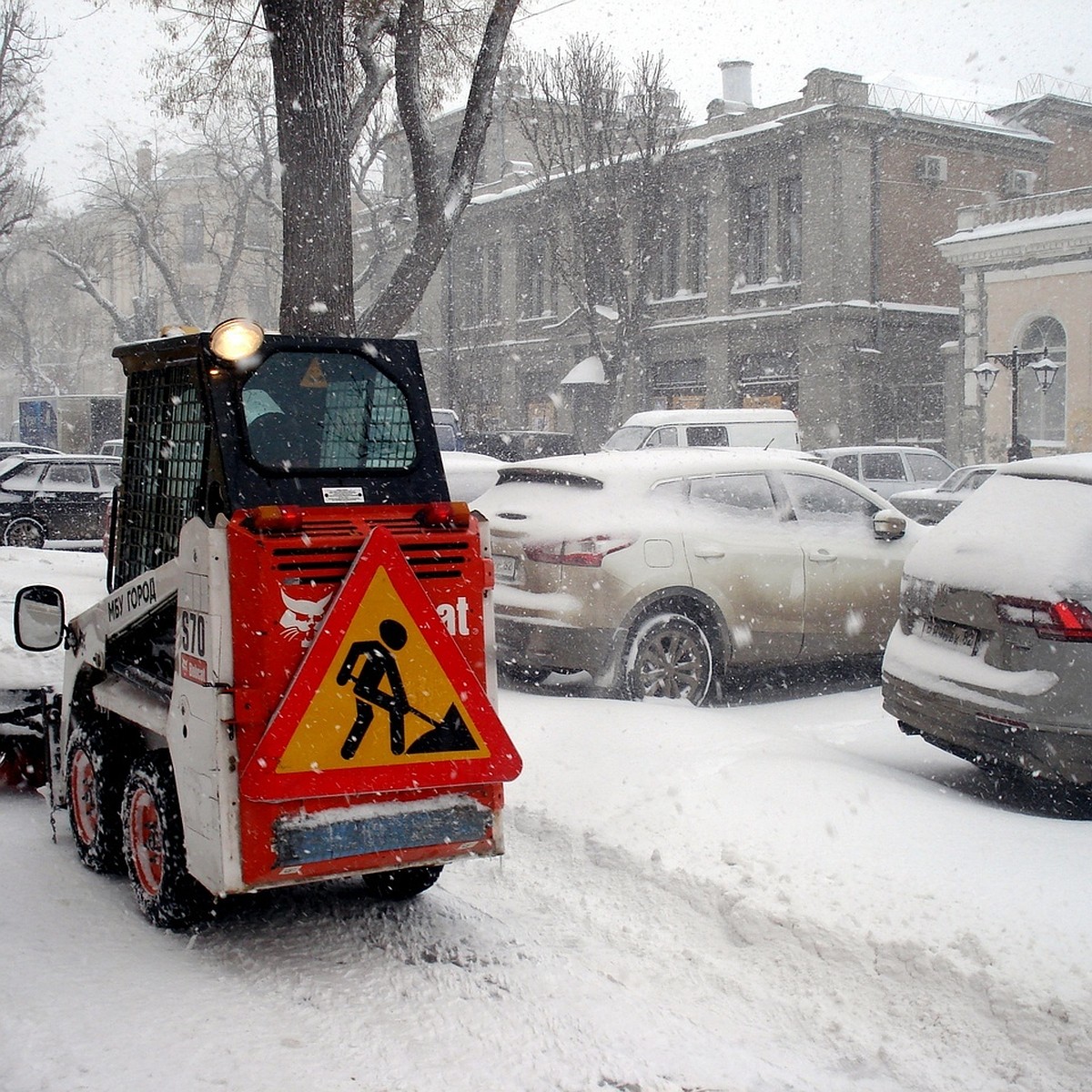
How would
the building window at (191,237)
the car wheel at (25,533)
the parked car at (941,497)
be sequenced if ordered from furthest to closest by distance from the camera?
the building window at (191,237)
the car wheel at (25,533)
the parked car at (941,497)

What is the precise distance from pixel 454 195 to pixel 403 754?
734 centimetres

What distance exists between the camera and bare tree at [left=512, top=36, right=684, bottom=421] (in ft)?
102

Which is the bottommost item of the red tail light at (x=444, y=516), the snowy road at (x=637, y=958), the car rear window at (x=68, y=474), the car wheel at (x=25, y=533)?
the snowy road at (x=637, y=958)

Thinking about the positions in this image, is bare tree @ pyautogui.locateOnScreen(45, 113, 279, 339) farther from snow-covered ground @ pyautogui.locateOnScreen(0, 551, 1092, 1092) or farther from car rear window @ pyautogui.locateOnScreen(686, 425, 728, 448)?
snow-covered ground @ pyautogui.locateOnScreen(0, 551, 1092, 1092)

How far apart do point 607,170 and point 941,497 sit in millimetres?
15994

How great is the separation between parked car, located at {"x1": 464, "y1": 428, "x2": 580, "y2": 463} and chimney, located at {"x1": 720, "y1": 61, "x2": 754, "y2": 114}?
20.8 m

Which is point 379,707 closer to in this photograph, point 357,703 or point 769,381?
point 357,703

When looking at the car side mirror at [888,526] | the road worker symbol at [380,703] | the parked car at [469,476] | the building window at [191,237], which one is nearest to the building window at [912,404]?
the parked car at [469,476]

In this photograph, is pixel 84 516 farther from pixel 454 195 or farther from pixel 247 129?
pixel 247 129

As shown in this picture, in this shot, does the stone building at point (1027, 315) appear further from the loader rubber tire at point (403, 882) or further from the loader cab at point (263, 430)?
the loader rubber tire at point (403, 882)

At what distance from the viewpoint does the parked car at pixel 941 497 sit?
19.1m

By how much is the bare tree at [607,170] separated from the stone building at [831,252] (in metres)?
2.05

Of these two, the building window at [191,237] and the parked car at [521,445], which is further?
the building window at [191,237]

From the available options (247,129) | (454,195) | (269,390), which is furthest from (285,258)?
(247,129)
